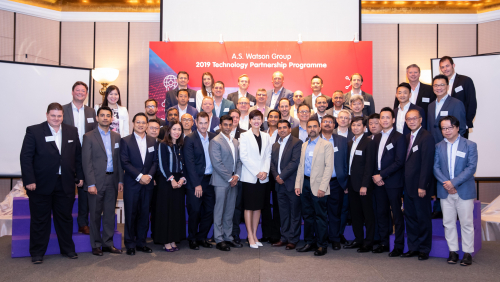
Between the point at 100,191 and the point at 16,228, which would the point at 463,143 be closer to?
the point at 100,191

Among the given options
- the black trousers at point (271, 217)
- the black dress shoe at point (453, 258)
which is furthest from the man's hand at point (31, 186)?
the black dress shoe at point (453, 258)

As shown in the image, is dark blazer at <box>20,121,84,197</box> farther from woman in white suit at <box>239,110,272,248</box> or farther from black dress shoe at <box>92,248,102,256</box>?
woman in white suit at <box>239,110,272,248</box>

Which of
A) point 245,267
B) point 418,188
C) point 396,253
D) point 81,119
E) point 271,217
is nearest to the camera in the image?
point 245,267

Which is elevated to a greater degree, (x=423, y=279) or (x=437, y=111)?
(x=437, y=111)

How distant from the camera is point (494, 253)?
4.25 m

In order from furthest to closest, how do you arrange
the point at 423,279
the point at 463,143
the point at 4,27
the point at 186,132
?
the point at 4,27
the point at 186,132
the point at 463,143
the point at 423,279

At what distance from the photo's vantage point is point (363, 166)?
4.28m

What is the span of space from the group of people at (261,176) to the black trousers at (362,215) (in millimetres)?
13

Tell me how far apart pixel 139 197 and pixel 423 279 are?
311 cm

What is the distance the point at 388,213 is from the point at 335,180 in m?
0.73

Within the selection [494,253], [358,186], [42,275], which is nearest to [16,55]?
[42,275]

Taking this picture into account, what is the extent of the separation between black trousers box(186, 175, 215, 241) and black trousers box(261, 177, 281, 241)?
71 cm

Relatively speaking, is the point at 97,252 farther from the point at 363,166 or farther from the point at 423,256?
the point at 423,256

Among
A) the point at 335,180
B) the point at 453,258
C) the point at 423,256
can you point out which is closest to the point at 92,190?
the point at 335,180
